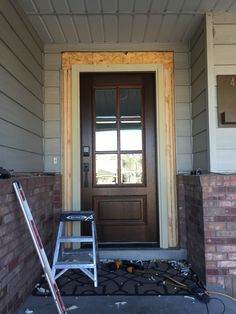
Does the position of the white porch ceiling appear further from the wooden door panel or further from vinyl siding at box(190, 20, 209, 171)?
the wooden door panel

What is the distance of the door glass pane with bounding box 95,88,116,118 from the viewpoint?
3.80m

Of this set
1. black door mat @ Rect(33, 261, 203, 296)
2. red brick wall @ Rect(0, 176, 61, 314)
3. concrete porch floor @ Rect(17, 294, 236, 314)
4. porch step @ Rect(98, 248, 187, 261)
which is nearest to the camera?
red brick wall @ Rect(0, 176, 61, 314)

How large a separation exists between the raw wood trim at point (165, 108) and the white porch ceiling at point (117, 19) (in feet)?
0.51

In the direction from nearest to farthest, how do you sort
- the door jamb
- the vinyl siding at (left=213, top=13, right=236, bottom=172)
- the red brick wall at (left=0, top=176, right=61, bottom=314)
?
the red brick wall at (left=0, top=176, right=61, bottom=314), the vinyl siding at (left=213, top=13, right=236, bottom=172), the door jamb

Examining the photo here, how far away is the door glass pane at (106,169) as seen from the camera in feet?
12.4

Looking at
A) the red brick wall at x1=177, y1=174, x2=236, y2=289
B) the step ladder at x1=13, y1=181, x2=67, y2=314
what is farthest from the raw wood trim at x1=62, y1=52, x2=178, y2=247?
the step ladder at x1=13, y1=181, x2=67, y2=314

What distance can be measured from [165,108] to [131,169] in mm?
805

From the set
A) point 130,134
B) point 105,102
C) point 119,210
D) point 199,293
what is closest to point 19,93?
point 105,102

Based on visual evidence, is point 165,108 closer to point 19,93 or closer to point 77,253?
point 19,93

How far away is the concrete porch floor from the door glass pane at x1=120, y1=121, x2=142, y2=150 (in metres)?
1.76

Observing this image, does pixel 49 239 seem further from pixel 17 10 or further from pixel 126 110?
pixel 17 10

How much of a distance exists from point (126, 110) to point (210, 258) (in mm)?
1891

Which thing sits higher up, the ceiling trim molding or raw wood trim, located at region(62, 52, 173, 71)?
the ceiling trim molding

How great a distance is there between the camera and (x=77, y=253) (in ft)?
11.4
